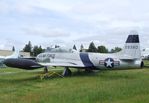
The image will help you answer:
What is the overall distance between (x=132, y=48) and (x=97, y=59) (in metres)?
3.21

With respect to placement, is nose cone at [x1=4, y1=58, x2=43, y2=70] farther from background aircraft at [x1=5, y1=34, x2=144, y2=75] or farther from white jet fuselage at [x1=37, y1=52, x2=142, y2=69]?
white jet fuselage at [x1=37, y1=52, x2=142, y2=69]

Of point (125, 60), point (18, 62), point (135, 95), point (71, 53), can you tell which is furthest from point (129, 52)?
point (135, 95)

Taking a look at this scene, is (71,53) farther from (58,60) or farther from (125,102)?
(125,102)

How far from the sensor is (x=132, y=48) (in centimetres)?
2859

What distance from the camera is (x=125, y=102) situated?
39.4 ft

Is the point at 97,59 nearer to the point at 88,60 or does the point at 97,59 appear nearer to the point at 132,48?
the point at 88,60

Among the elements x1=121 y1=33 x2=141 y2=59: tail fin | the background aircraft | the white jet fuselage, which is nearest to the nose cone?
the background aircraft

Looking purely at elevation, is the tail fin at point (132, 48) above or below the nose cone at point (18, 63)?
above

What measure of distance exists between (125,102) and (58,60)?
19042 mm

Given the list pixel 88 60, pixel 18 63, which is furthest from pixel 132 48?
pixel 18 63

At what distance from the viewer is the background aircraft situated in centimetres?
2773

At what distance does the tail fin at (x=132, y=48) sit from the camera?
1110 inches

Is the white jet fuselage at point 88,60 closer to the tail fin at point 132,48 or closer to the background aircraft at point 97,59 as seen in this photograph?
the background aircraft at point 97,59

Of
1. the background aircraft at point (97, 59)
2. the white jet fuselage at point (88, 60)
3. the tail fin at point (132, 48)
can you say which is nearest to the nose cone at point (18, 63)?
the background aircraft at point (97, 59)
